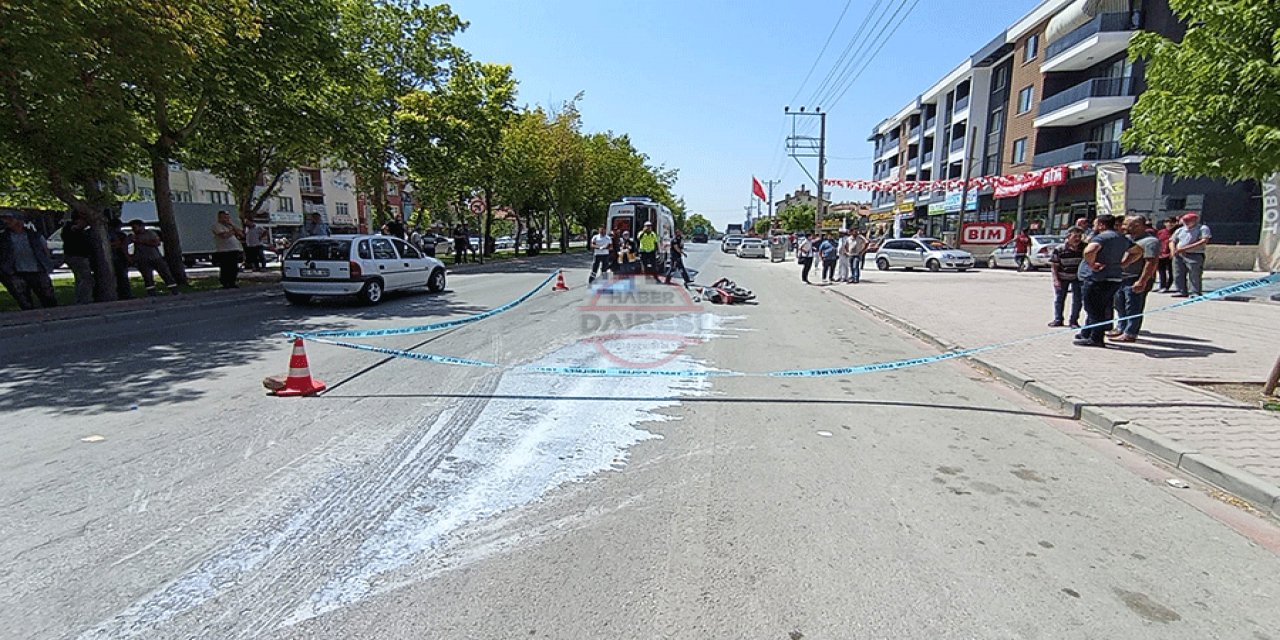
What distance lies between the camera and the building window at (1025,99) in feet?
116

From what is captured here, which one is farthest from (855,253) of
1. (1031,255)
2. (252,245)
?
(252,245)

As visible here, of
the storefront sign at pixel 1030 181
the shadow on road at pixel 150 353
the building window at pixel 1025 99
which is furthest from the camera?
the building window at pixel 1025 99

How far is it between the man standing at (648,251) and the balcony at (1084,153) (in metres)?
24.3

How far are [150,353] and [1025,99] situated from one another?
43.3m

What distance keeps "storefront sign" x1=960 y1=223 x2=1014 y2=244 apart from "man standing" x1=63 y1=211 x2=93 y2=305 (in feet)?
107

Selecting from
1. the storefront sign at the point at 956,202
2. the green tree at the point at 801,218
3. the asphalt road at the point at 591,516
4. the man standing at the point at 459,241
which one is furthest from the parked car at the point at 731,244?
the asphalt road at the point at 591,516

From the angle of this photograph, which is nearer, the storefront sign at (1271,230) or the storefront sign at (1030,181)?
the storefront sign at (1271,230)

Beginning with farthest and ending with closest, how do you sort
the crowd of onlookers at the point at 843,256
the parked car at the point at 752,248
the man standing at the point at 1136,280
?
the parked car at the point at 752,248 < the crowd of onlookers at the point at 843,256 < the man standing at the point at 1136,280

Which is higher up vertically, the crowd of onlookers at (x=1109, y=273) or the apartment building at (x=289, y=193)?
the apartment building at (x=289, y=193)

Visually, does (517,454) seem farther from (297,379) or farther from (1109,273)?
(1109,273)

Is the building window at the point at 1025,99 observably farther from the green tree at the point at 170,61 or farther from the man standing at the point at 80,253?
the man standing at the point at 80,253

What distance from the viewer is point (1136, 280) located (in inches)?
324

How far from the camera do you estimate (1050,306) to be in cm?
1295

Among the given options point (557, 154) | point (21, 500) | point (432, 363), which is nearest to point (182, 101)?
point (432, 363)
